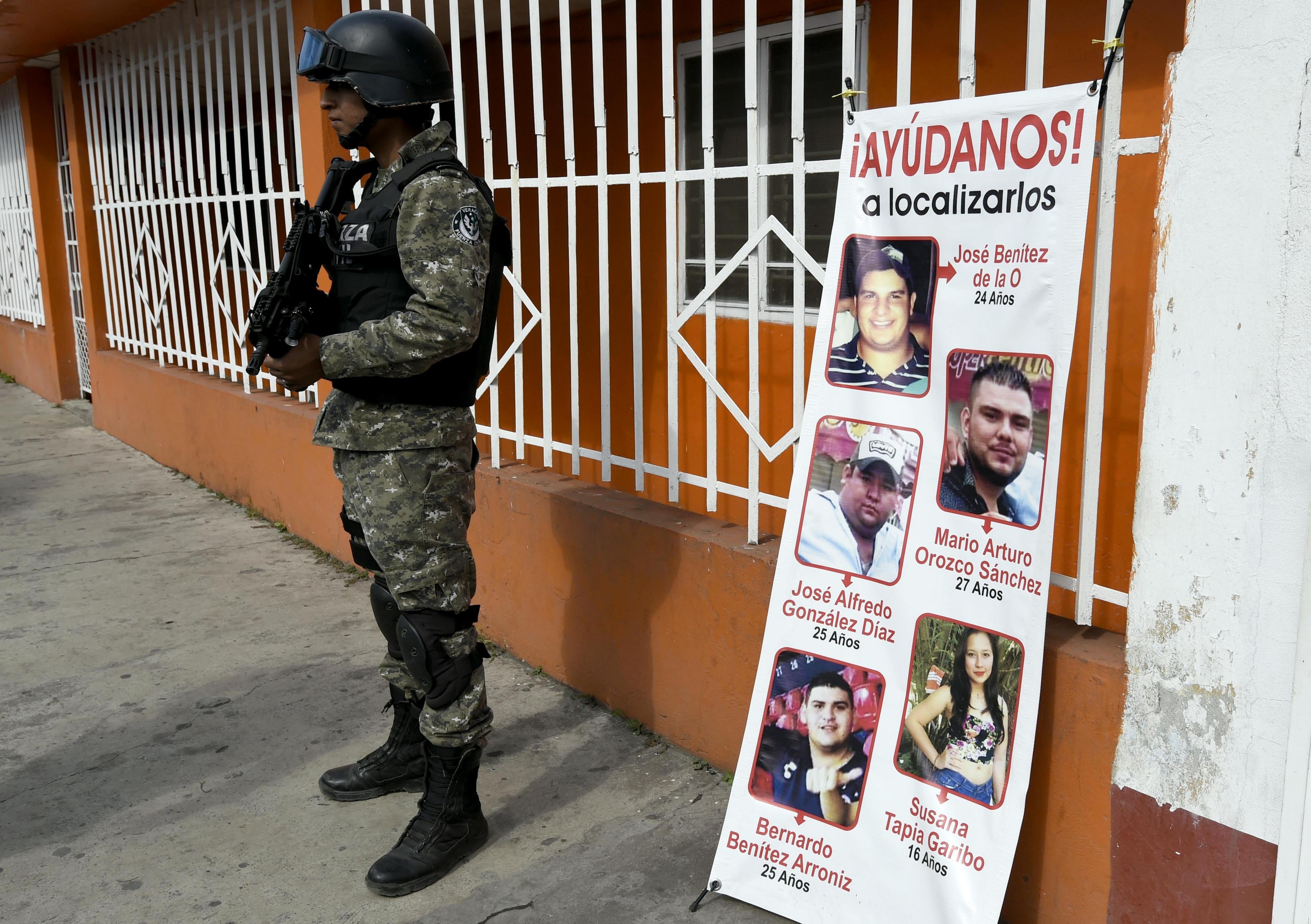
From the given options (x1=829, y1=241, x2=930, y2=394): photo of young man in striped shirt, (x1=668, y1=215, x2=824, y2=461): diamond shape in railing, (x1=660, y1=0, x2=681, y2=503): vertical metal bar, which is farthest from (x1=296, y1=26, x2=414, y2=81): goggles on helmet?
(x1=829, y1=241, x2=930, y2=394): photo of young man in striped shirt

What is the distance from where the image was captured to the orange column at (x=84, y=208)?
7848 millimetres

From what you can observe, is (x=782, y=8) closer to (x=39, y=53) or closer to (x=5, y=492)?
(x=5, y=492)

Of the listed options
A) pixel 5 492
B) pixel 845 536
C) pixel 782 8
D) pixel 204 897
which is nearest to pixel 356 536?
pixel 204 897

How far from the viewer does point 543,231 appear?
3760 millimetres

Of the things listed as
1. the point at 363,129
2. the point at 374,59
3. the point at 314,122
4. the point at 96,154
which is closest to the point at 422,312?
the point at 363,129

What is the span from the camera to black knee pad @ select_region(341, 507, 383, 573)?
2.97 meters

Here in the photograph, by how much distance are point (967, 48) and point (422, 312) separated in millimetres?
1345

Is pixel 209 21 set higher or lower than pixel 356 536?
higher

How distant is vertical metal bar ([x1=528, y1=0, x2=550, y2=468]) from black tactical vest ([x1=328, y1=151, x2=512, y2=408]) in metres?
0.90

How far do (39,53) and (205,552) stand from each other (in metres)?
4.89

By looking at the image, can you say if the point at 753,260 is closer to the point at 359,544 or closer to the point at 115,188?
the point at 359,544

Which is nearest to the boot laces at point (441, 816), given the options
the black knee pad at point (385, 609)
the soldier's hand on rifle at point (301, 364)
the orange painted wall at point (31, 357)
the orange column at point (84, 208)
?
the black knee pad at point (385, 609)

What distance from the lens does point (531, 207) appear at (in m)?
6.25

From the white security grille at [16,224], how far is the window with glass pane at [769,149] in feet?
23.6
